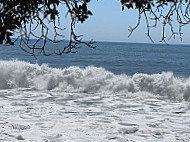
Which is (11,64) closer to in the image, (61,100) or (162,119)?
(61,100)

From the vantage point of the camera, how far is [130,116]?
7305mm

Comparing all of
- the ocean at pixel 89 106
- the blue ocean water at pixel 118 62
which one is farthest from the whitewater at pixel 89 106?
the blue ocean water at pixel 118 62

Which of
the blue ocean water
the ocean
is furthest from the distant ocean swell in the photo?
the blue ocean water

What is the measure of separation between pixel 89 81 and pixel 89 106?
3324mm

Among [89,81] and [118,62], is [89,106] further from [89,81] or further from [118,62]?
[118,62]

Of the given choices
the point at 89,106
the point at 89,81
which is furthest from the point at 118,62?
the point at 89,106

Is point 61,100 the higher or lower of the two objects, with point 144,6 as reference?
lower

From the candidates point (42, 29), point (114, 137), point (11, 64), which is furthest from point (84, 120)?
point (11, 64)

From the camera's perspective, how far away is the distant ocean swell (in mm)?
10912

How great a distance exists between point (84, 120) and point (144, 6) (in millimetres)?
4440

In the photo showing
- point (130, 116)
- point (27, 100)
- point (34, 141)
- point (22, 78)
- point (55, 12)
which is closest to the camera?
A: point (55, 12)

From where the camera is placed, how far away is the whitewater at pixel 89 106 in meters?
5.82

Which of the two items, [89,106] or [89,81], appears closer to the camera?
[89,106]

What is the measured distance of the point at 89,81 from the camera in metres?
11.7
